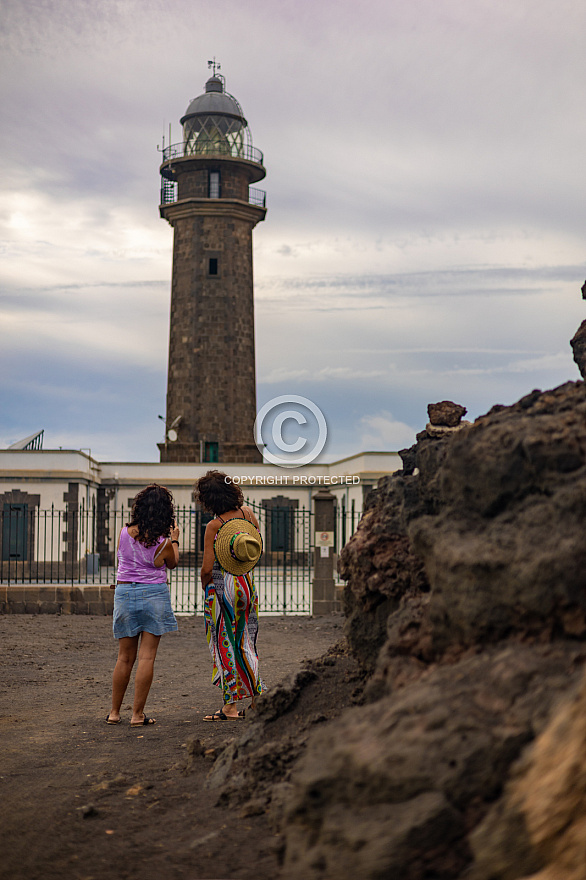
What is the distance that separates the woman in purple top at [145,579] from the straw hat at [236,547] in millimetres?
318

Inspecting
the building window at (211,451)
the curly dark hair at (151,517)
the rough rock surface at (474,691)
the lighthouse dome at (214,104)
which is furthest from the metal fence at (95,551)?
the lighthouse dome at (214,104)

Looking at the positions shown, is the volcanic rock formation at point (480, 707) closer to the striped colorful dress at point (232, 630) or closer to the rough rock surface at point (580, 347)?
the rough rock surface at point (580, 347)

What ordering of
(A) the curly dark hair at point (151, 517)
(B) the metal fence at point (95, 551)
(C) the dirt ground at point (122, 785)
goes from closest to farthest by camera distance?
(C) the dirt ground at point (122, 785) → (A) the curly dark hair at point (151, 517) → (B) the metal fence at point (95, 551)

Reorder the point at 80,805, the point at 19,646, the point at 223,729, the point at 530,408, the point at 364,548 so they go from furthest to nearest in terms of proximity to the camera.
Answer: the point at 19,646 < the point at 223,729 < the point at 364,548 < the point at 80,805 < the point at 530,408

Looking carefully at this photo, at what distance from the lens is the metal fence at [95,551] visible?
1900 centimetres

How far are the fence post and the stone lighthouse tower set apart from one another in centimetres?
1573

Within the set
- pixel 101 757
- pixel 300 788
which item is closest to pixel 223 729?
pixel 101 757

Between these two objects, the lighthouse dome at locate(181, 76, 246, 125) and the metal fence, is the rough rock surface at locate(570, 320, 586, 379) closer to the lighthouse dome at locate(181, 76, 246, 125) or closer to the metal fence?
the metal fence

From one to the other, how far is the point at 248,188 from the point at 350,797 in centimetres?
3222

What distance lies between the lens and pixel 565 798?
7.54 feet

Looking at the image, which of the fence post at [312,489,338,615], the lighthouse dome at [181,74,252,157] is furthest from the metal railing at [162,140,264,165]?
the fence post at [312,489,338,615]

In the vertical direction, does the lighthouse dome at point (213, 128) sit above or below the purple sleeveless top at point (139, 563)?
above

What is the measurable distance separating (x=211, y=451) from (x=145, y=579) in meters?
25.8

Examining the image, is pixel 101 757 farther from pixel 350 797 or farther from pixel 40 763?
pixel 350 797
